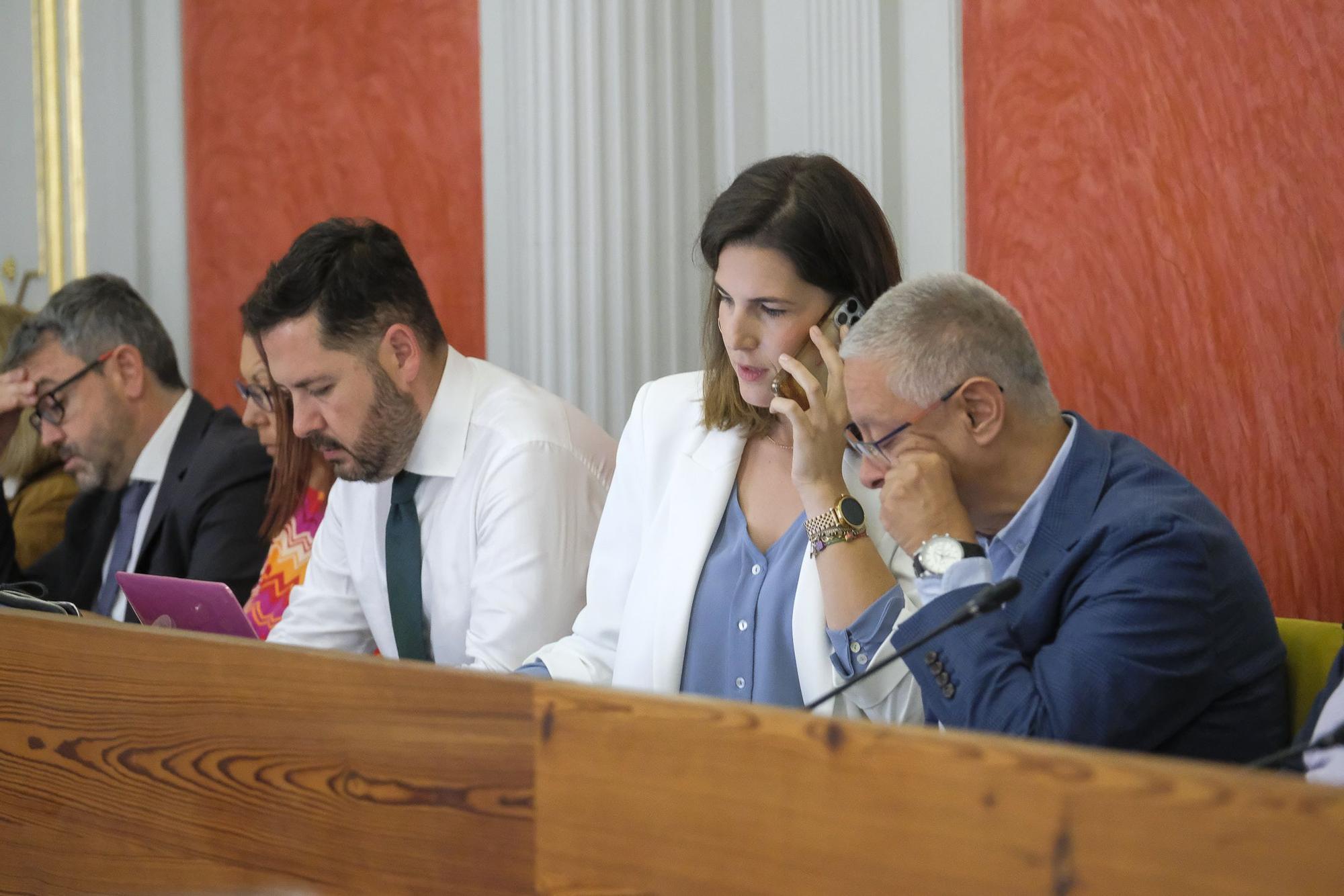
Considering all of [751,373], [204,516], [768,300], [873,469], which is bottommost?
[204,516]

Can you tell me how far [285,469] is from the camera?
3193mm

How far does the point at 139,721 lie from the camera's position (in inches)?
69.4

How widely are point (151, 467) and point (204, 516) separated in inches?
15.4

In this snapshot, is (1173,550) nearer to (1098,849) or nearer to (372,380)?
(1098,849)

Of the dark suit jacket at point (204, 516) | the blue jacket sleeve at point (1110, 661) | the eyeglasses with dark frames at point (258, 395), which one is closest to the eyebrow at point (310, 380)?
the eyeglasses with dark frames at point (258, 395)

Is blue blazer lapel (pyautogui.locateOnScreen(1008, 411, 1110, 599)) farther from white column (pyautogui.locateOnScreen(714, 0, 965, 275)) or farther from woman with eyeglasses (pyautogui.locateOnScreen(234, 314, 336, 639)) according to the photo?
woman with eyeglasses (pyautogui.locateOnScreen(234, 314, 336, 639))

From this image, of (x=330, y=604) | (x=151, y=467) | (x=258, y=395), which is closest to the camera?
(x=330, y=604)

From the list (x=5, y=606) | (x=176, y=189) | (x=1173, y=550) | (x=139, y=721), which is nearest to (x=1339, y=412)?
(x=1173, y=550)

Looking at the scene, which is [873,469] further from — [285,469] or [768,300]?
[285,469]

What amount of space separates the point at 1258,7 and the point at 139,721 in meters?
2.25

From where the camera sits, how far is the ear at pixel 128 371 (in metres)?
3.76

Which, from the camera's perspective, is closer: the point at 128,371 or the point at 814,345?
the point at 814,345

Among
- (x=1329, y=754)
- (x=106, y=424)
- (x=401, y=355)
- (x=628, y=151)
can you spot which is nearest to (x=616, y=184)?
(x=628, y=151)

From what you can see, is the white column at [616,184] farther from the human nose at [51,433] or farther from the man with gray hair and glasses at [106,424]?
the human nose at [51,433]
